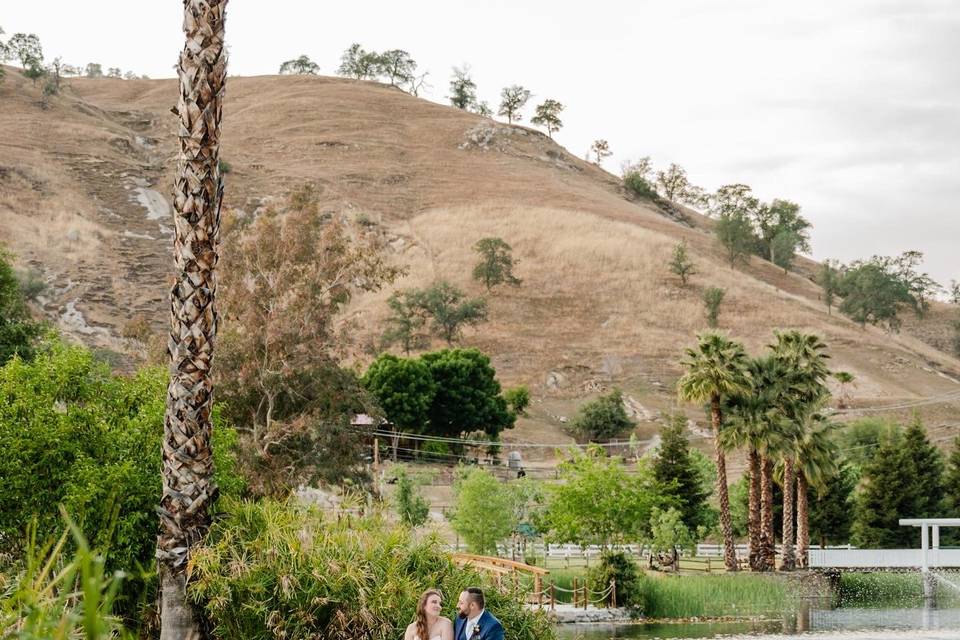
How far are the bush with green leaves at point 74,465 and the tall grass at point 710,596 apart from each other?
2092 cm

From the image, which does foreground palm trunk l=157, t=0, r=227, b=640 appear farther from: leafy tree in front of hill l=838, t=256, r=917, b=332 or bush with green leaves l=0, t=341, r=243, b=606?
leafy tree in front of hill l=838, t=256, r=917, b=332

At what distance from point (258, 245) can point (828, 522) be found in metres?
32.2

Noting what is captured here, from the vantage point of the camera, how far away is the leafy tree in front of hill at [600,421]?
260 feet

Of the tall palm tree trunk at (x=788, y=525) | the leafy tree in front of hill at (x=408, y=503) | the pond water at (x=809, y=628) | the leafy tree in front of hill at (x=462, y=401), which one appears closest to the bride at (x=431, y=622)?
the pond water at (x=809, y=628)

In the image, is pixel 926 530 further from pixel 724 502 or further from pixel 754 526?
pixel 724 502

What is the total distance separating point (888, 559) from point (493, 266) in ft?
242

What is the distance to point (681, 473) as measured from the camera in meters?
47.1

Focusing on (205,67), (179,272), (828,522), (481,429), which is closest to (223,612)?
(179,272)

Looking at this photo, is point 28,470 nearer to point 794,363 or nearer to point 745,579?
point 745,579

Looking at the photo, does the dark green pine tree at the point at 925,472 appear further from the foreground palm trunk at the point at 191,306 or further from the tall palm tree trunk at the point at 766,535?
the foreground palm trunk at the point at 191,306

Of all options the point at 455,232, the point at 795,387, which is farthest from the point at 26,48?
the point at 795,387

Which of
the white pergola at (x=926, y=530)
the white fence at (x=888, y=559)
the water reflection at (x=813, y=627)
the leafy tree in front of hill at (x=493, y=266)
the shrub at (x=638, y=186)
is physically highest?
the shrub at (x=638, y=186)

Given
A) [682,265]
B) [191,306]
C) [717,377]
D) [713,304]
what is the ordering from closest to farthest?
[191,306], [717,377], [713,304], [682,265]

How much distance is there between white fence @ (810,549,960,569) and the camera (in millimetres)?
40844
